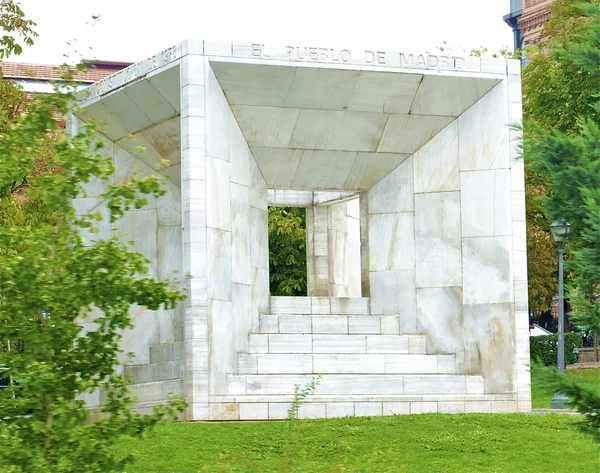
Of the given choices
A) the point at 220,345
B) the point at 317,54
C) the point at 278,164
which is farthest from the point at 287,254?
the point at 220,345

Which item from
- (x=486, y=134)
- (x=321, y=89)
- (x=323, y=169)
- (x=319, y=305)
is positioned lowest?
(x=319, y=305)

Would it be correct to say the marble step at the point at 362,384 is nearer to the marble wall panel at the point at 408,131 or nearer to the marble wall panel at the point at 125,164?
the marble wall panel at the point at 408,131

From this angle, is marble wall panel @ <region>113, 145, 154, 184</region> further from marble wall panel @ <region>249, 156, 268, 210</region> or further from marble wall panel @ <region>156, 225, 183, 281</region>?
marble wall panel @ <region>249, 156, 268, 210</region>

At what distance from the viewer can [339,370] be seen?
1948 centimetres

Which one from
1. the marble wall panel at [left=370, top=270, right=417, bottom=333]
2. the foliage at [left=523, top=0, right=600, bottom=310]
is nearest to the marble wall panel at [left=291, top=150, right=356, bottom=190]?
the marble wall panel at [left=370, top=270, right=417, bottom=333]

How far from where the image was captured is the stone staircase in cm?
1838

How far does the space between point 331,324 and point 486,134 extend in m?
4.36

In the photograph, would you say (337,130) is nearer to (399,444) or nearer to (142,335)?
(142,335)

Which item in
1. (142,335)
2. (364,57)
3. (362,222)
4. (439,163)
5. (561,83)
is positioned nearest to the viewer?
(364,57)

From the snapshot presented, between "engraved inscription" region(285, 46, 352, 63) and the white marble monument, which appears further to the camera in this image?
"engraved inscription" region(285, 46, 352, 63)

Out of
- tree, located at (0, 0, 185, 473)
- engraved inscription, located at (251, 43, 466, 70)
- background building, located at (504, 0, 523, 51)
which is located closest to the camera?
tree, located at (0, 0, 185, 473)

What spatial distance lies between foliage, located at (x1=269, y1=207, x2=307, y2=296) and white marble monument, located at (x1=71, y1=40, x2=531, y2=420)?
15.7m

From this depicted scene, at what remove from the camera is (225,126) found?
62.7 ft

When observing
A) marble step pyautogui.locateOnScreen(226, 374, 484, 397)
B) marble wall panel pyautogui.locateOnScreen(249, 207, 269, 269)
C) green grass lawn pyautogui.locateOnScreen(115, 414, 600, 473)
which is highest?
marble wall panel pyautogui.locateOnScreen(249, 207, 269, 269)
